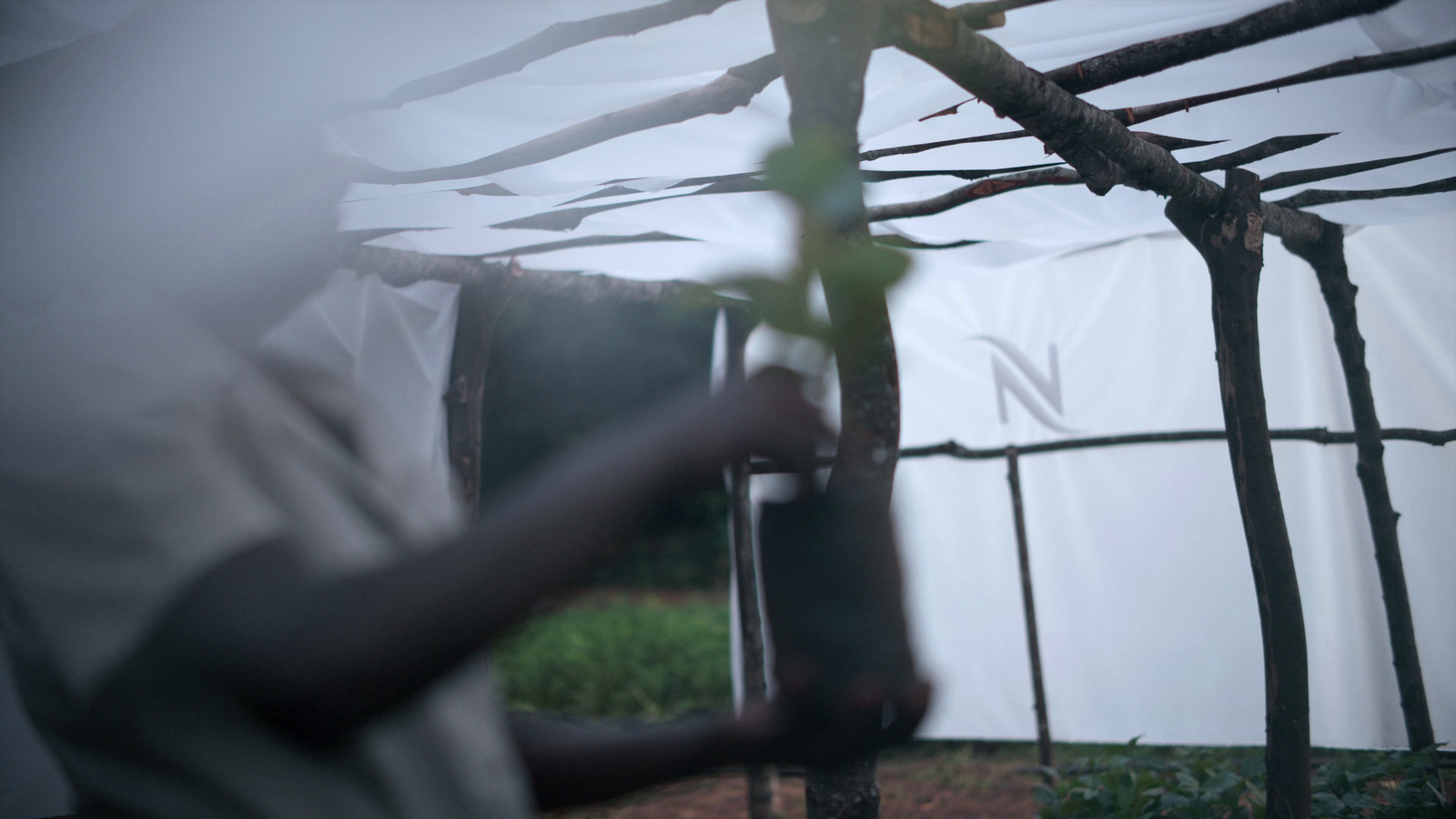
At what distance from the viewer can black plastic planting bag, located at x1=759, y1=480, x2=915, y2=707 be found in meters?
0.81

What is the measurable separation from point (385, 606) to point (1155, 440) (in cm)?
467

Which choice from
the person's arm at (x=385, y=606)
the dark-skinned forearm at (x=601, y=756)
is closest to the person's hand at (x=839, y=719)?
the dark-skinned forearm at (x=601, y=756)

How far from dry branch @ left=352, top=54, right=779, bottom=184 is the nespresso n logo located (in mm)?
3290

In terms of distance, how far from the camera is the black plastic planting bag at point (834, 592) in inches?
32.0

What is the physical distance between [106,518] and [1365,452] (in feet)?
14.6

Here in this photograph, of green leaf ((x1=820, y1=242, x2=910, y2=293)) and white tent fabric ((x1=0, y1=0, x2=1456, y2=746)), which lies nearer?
green leaf ((x1=820, y1=242, x2=910, y2=293))

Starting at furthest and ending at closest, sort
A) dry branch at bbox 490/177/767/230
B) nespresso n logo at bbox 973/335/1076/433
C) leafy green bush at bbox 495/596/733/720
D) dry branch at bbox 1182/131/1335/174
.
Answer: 1. leafy green bush at bbox 495/596/733/720
2. nespresso n logo at bbox 973/335/1076/433
3. dry branch at bbox 490/177/767/230
4. dry branch at bbox 1182/131/1335/174

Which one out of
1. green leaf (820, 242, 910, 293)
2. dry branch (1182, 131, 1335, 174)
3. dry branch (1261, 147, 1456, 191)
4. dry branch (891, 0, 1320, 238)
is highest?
dry branch (1182, 131, 1335, 174)

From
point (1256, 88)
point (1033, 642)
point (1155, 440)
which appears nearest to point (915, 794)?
point (1033, 642)

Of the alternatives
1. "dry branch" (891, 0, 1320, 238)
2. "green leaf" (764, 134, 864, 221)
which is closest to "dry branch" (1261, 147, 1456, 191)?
"dry branch" (891, 0, 1320, 238)

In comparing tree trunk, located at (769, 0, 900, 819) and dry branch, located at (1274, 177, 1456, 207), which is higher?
dry branch, located at (1274, 177, 1456, 207)

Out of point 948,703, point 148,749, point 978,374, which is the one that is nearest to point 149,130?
point 148,749

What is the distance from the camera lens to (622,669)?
8.41 meters

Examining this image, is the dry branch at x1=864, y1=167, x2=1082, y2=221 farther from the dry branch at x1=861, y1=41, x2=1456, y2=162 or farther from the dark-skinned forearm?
the dark-skinned forearm
